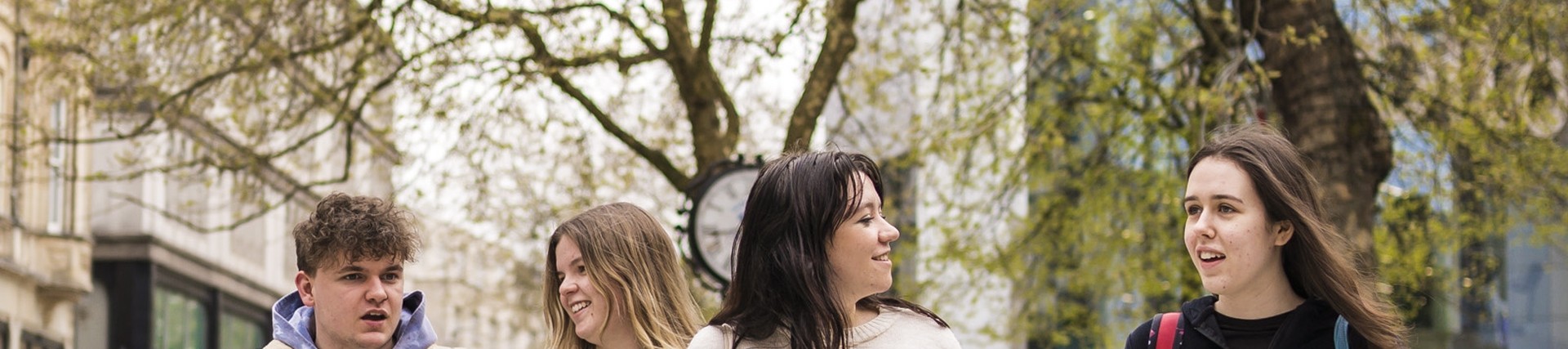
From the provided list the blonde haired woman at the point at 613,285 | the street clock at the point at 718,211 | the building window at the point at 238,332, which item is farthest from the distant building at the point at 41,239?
the blonde haired woman at the point at 613,285

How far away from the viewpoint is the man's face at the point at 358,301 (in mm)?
6172

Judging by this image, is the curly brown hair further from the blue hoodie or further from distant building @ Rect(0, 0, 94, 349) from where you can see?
distant building @ Rect(0, 0, 94, 349)

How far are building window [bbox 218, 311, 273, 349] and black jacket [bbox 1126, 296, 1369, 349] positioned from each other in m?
38.4

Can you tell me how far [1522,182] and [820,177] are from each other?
12.2 m

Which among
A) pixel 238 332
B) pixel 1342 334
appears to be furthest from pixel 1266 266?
pixel 238 332

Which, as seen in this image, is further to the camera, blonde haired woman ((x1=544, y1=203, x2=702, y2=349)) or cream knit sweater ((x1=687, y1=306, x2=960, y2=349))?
blonde haired woman ((x1=544, y1=203, x2=702, y2=349))

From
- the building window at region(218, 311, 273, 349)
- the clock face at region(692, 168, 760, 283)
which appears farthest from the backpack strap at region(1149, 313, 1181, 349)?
the building window at region(218, 311, 273, 349)

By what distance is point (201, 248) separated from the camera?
4097cm

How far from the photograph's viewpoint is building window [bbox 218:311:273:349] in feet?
140

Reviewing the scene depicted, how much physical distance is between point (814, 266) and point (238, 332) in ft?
134

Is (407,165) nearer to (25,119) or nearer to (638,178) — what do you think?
(25,119)

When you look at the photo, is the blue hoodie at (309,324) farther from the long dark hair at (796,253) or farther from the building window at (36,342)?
the building window at (36,342)

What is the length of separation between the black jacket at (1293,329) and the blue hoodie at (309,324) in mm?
2194

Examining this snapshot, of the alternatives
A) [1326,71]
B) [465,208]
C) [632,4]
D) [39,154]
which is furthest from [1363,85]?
[39,154]
